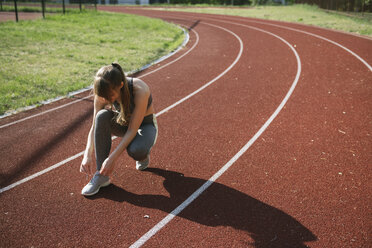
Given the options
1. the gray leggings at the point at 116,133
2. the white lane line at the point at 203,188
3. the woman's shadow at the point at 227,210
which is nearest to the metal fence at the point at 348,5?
the white lane line at the point at 203,188

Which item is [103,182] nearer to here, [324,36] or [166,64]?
[166,64]

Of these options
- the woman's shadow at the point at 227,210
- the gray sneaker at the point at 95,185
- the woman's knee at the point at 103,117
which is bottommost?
the woman's shadow at the point at 227,210

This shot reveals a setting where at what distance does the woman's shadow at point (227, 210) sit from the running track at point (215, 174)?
12mm

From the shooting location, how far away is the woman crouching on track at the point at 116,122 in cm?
305

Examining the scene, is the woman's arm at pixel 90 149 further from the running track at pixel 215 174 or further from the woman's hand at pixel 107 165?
the running track at pixel 215 174

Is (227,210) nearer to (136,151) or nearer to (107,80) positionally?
(136,151)

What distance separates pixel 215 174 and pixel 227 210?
2.49ft

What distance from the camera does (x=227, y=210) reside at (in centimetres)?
345

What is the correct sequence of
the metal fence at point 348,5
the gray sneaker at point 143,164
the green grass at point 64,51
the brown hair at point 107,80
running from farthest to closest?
the metal fence at point 348,5 → the green grass at point 64,51 → the gray sneaker at point 143,164 → the brown hair at point 107,80

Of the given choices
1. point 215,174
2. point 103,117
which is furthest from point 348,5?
point 103,117

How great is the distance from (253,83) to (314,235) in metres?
5.33

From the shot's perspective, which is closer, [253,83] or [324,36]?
[253,83]

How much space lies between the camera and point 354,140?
4984 millimetres

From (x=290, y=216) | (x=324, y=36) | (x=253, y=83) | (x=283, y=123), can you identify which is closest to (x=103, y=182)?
(x=290, y=216)
